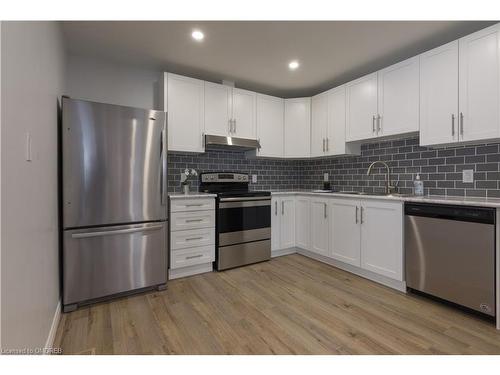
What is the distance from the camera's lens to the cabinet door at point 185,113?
114 inches

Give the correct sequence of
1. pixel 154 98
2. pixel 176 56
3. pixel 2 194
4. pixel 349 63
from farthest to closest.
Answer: pixel 154 98
pixel 349 63
pixel 176 56
pixel 2 194

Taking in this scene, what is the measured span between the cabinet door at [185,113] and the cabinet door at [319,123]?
5.35 feet

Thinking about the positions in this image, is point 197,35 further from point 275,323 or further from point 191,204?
point 275,323

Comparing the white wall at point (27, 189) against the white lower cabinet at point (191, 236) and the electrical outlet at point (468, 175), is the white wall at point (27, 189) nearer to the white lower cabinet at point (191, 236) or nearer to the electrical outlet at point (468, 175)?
the white lower cabinet at point (191, 236)

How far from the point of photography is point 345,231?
2.87 metres

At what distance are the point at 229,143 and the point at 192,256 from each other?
4.79 feet

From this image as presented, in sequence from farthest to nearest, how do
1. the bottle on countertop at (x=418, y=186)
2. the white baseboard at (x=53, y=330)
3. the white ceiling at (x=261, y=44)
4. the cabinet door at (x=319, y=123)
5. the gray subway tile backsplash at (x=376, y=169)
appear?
the cabinet door at (x=319, y=123)
the bottle on countertop at (x=418, y=186)
the gray subway tile backsplash at (x=376, y=169)
the white ceiling at (x=261, y=44)
the white baseboard at (x=53, y=330)

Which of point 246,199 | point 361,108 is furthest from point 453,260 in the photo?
point 246,199

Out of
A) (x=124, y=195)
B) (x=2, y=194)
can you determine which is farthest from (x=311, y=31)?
(x=2, y=194)

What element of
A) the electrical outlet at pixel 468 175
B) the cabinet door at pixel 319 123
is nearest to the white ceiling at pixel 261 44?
the cabinet door at pixel 319 123

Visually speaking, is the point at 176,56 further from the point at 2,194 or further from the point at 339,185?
the point at 339,185

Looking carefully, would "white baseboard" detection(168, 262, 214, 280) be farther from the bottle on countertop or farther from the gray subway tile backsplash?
the bottle on countertop

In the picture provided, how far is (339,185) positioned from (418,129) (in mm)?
1394
